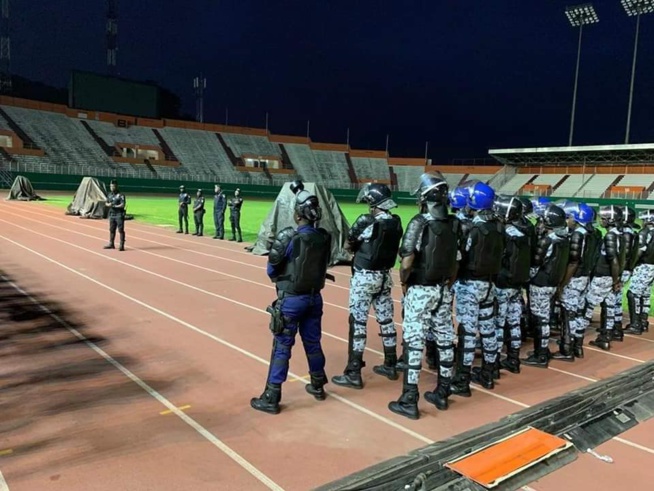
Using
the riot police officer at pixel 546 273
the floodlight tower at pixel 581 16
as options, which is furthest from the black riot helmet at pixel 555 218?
the floodlight tower at pixel 581 16

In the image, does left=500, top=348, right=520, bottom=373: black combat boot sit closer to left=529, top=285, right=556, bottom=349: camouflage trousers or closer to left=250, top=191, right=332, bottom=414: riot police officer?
left=529, top=285, right=556, bottom=349: camouflage trousers

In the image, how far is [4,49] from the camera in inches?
2154

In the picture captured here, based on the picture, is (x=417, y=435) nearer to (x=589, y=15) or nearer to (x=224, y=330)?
(x=224, y=330)

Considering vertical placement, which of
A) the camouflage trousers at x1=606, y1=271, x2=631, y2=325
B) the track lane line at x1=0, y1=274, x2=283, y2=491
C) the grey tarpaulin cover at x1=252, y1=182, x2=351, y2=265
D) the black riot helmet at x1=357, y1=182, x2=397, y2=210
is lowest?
the track lane line at x1=0, y1=274, x2=283, y2=491

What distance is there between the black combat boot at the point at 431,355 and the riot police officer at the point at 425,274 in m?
1.24

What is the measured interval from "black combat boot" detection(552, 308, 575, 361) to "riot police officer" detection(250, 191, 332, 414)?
3.82 m

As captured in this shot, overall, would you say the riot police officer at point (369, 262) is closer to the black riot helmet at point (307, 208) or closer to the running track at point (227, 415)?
the running track at point (227, 415)

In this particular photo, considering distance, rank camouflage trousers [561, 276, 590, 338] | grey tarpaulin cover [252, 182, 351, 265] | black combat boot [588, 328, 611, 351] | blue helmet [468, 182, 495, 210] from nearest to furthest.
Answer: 1. blue helmet [468, 182, 495, 210]
2. camouflage trousers [561, 276, 590, 338]
3. black combat boot [588, 328, 611, 351]
4. grey tarpaulin cover [252, 182, 351, 265]

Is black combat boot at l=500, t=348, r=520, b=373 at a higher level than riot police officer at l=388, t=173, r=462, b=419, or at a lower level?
lower

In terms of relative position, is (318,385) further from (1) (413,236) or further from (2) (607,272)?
(2) (607,272)

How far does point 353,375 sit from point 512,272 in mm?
2217

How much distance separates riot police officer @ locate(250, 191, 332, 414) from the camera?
15.0ft

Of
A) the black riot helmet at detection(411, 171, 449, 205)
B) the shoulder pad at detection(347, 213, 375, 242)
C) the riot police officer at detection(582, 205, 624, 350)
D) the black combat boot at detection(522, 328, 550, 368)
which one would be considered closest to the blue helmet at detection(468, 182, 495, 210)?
the black riot helmet at detection(411, 171, 449, 205)

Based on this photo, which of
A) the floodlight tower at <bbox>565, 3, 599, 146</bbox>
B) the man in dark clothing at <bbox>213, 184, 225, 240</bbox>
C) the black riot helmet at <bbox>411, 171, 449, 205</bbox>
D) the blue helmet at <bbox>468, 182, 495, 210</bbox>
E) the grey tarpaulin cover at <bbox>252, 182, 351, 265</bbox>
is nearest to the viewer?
the black riot helmet at <bbox>411, 171, 449, 205</bbox>
